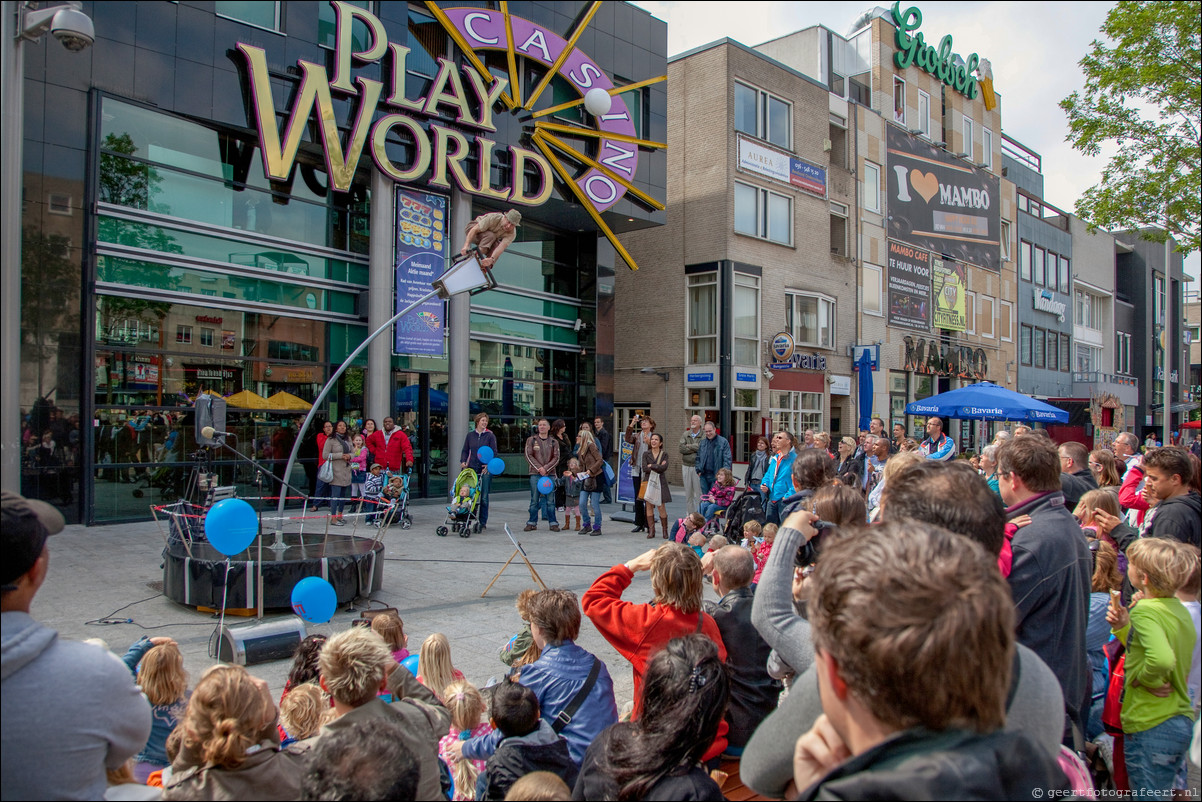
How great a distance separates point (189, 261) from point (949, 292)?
91.9 ft

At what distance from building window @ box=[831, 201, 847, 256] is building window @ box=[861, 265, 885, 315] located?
1234mm

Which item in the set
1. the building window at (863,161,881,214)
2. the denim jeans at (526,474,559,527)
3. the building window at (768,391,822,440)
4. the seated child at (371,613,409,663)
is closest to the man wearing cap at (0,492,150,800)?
the seated child at (371,613,409,663)

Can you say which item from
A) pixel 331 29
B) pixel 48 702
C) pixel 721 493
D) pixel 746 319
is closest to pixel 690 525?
pixel 721 493

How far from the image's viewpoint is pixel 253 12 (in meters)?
13.6

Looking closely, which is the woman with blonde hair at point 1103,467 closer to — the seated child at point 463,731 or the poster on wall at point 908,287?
the seated child at point 463,731

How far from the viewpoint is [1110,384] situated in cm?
4372

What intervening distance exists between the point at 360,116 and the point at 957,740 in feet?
49.6

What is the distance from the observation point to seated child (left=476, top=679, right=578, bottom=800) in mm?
2920

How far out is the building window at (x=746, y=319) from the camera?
2314cm

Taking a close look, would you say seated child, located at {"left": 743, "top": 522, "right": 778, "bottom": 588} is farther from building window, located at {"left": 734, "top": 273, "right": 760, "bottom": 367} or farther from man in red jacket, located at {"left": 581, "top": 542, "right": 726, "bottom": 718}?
building window, located at {"left": 734, "top": 273, "right": 760, "bottom": 367}

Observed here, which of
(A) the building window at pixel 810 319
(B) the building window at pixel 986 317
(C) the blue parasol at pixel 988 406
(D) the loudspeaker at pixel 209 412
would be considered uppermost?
(B) the building window at pixel 986 317

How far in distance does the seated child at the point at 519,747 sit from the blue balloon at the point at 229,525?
146 inches

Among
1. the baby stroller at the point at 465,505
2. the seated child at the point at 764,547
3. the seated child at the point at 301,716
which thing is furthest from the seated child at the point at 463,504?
the seated child at the point at 301,716

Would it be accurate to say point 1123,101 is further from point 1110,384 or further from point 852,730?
point 1110,384
